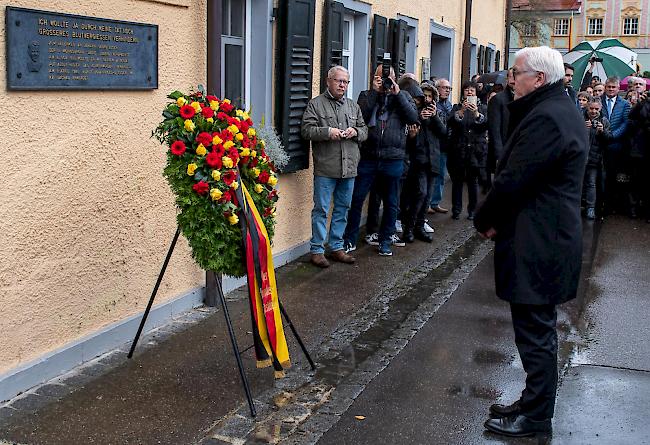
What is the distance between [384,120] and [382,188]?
72cm

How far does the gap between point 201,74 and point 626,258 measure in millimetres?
5458

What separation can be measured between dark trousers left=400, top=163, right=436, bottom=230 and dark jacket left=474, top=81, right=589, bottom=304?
5.40m

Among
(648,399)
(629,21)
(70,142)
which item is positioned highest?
(629,21)

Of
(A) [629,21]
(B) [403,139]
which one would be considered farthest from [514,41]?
(B) [403,139]

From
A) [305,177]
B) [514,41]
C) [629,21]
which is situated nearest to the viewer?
[305,177]

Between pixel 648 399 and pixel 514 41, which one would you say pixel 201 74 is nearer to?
pixel 648 399

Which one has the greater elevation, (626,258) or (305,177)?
(305,177)

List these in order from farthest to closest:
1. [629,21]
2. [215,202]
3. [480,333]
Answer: [629,21] → [480,333] → [215,202]

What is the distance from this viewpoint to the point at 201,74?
6.90m

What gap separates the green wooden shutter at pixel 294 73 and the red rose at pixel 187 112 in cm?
330

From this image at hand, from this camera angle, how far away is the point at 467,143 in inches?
459

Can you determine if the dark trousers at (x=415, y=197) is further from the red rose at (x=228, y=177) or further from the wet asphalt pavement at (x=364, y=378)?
the red rose at (x=228, y=177)

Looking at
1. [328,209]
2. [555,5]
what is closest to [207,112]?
[328,209]

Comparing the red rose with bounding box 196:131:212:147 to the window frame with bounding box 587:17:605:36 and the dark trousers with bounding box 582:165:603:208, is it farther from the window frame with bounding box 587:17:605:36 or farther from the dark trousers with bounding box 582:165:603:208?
the window frame with bounding box 587:17:605:36
